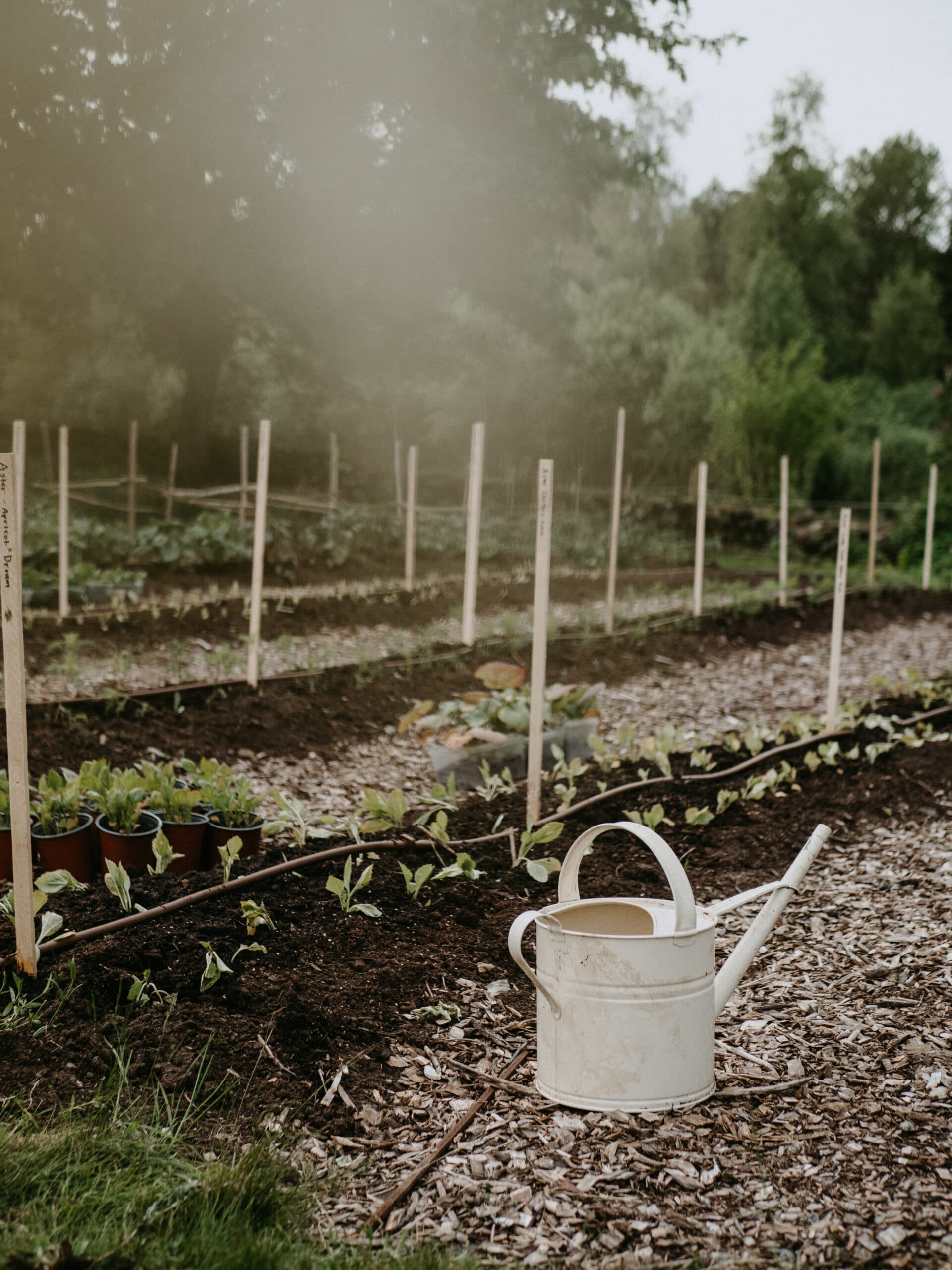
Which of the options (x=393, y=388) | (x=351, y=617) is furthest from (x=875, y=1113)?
(x=393, y=388)

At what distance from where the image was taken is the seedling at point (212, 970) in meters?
2.39

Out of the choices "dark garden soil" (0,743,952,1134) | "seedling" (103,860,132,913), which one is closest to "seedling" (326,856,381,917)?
"dark garden soil" (0,743,952,1134)

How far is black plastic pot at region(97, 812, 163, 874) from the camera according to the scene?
3.19 m

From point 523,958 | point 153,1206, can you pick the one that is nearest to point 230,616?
point 523,958

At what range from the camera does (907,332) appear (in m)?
26.9

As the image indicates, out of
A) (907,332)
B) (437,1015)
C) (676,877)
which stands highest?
(907,332)

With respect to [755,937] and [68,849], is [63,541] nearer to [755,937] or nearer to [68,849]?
[68,849]

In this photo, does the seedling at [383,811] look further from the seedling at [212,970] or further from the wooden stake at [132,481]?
the wooden stake at [132,481]

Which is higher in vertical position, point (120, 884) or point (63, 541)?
point (63, 541)

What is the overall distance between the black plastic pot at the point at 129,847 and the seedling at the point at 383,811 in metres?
0.65

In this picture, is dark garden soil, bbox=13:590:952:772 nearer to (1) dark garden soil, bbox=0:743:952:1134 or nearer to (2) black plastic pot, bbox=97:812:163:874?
(2) black plastic pot, bbox=97:812:163:874

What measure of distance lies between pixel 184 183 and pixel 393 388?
18.5 feet

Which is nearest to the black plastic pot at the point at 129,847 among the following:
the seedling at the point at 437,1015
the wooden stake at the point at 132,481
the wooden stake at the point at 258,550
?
the seedling at the point at 437,1015

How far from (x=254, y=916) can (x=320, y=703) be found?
3406mm
